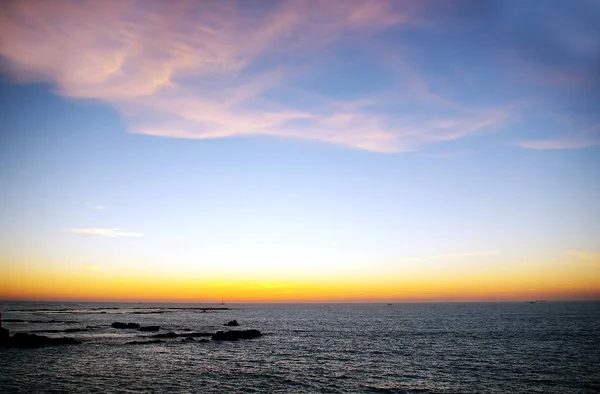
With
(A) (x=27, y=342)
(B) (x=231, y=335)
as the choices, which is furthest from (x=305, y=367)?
(A) (x=27, y=342)

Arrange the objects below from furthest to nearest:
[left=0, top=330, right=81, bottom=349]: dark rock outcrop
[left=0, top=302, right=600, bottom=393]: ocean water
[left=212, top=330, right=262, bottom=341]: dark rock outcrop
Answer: [left=212, top=330, right=262, bottom=341]: dark rock outcrop → [left=0, top=330, right=81, bottom=349]: dark rock outcrop → [left=0, top=302, right=600, bottom=393]: ocean water

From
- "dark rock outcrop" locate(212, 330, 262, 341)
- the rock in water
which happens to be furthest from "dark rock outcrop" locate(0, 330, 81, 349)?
"dark rock outcrop" locate(212, 330, 262, 341)

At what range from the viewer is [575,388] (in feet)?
122

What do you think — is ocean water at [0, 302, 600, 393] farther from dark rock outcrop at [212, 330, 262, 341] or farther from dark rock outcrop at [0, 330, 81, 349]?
dark rock outcrop at [212, 330, 262, 341]

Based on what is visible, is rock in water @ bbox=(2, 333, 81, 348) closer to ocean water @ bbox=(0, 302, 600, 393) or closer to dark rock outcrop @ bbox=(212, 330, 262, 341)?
ocean water @ bbox=(0, 302, 600, 393)

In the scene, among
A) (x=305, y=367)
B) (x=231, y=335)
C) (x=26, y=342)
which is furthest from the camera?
(x=231, y=335)

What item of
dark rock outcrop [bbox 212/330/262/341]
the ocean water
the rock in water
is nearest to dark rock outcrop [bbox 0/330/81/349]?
the rock in water

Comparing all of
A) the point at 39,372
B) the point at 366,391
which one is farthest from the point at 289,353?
the point at 39,372

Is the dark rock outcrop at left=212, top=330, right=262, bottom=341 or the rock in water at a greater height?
the rock in water

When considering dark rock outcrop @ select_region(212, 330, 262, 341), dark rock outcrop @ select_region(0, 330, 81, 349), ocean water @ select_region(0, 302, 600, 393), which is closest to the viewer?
ocean water @ select_region(0, 302, 600, 393)

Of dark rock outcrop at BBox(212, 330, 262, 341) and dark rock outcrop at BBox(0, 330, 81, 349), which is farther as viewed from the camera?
dark rock outcrop at BBox(212, 330, 262, 341)

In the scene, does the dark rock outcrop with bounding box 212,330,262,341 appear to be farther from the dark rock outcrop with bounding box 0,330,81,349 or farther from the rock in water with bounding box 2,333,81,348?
the dark rock outcrop with bounding box 0,330,81,349

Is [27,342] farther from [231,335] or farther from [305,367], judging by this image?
[305,367]

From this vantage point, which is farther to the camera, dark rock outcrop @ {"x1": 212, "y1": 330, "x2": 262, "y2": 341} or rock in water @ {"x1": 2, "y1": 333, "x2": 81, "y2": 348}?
dark rock outcrop @ {"x1": 212, "y1": 330, "x2": 262, "y2": 341}
